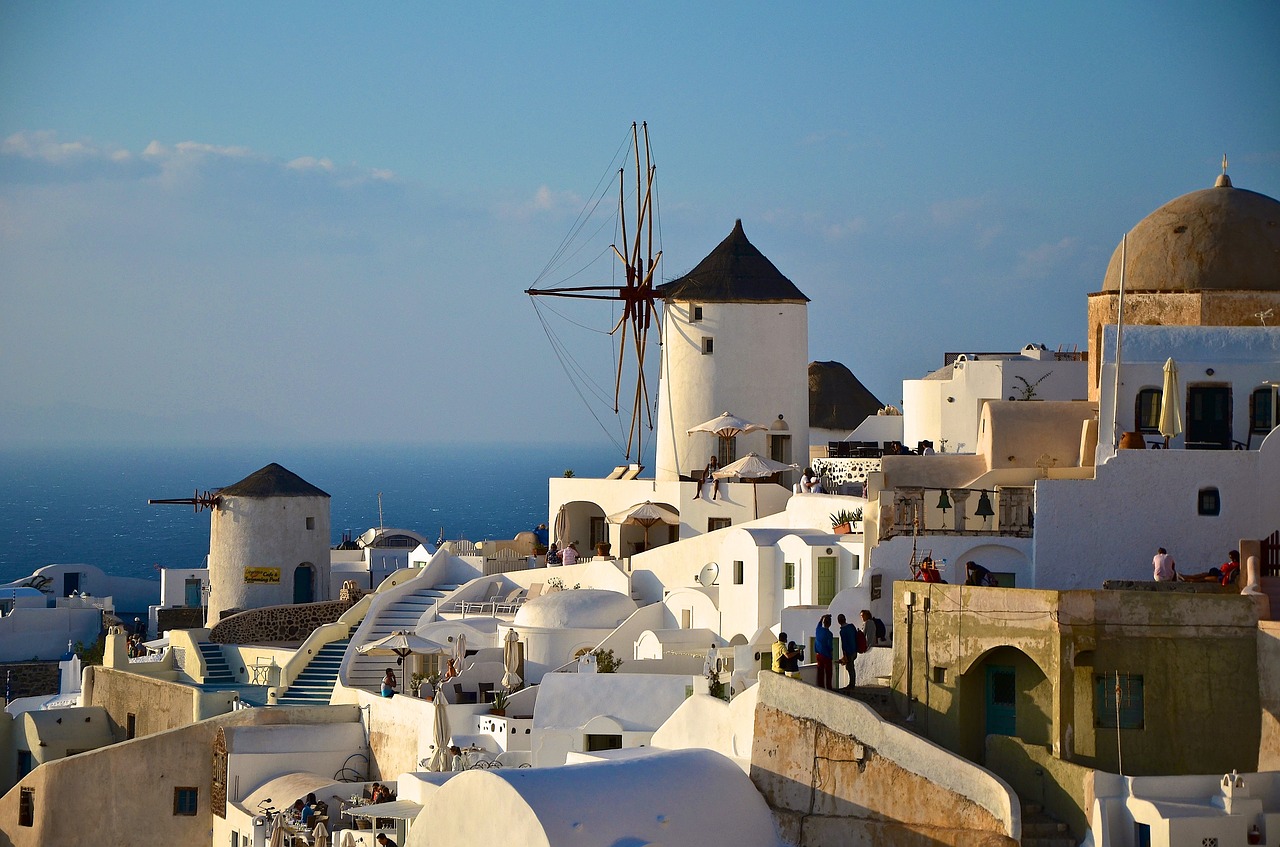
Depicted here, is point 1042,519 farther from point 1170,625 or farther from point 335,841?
point 335,841

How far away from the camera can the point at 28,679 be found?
4250 centimetres

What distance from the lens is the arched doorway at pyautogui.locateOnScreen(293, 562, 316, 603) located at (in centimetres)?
4200

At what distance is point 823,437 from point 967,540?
2023cm

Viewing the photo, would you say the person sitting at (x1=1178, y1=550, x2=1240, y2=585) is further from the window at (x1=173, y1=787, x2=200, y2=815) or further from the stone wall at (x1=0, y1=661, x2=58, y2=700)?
the stone wall at (x1=0, y1=661, x2=58, y2=700)

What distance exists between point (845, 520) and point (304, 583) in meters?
15.7

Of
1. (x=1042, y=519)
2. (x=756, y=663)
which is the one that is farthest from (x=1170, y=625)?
(x=756, y=663)

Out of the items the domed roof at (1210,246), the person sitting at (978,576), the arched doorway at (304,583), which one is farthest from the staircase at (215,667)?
the domed roof at (1210,246)

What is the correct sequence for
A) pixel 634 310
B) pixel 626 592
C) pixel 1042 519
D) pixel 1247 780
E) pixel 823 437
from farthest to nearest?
pixel 823 437, pixel 634 310, pixel 626 592, pixel 1042 519, pixel 1247 780

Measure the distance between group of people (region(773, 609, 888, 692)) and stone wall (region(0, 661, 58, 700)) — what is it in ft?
75.3

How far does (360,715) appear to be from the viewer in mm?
31484

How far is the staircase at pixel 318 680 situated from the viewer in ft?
112

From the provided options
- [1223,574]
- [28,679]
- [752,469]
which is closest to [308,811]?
[752,469]

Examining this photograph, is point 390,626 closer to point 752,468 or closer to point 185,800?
point 185,800

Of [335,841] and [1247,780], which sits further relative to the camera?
[335,841]
